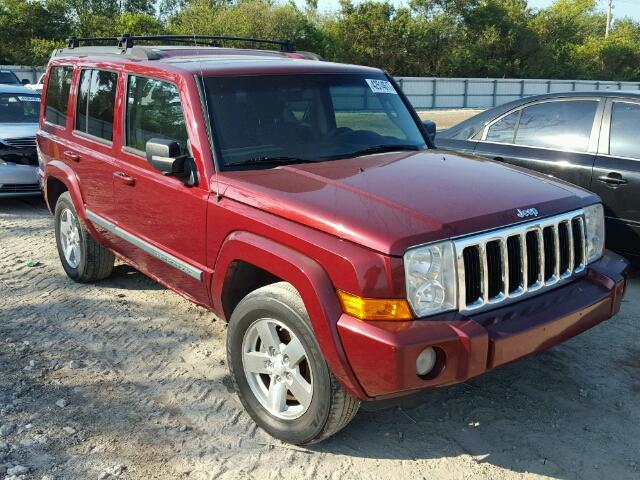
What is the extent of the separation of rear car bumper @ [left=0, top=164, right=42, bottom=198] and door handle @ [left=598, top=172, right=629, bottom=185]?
6797 millimetres

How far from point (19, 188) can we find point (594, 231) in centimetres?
733

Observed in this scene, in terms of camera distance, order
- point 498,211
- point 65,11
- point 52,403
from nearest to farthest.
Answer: point 498,211, point 52,403, point 65,11

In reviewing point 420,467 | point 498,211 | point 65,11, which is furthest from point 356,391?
point 65,11

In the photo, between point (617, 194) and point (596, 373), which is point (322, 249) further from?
point (617, 194)

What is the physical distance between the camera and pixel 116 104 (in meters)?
4.53

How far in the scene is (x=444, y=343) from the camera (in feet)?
8.96

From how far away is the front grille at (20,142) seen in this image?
8.59 m

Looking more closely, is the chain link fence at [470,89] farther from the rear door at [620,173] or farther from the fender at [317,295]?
the fender at [317,295]

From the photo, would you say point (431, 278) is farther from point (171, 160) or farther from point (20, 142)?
point (20, 142)

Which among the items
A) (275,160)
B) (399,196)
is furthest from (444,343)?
(275,160)

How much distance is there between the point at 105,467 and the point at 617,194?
14.4ft

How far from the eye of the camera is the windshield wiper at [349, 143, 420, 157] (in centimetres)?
404

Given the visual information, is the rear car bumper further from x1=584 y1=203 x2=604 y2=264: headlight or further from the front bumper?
x1=584 y1=203 x2=604 y2=264: headlight

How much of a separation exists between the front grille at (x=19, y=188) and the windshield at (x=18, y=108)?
138 centimetres
